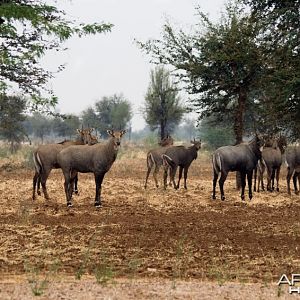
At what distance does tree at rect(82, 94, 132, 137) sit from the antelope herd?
55.2m

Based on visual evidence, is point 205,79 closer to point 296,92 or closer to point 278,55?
point 278,55

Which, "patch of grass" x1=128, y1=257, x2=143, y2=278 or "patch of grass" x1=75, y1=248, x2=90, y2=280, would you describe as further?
"patch of grass" x1=128, y1=257, x2=143, y2=278

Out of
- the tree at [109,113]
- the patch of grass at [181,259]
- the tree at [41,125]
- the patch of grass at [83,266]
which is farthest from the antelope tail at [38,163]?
the tree at [41,125]

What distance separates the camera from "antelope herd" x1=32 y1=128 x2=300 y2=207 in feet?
49.0

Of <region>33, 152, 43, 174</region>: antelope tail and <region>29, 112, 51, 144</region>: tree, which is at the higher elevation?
<region>29, 112, 51, 144</region>: tree

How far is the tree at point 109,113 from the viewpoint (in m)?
78.7

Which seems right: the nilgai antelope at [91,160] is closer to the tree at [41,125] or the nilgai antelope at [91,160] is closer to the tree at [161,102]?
Result: the tree at [161,102]

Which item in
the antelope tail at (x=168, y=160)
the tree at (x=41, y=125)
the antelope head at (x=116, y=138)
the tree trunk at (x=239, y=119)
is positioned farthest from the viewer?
the tree at (x=41, y=125)

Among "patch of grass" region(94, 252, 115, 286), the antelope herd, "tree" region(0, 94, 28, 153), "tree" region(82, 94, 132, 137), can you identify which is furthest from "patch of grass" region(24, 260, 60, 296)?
"tree" region(82, 94, 132, 137)

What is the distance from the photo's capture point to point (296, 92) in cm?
1608

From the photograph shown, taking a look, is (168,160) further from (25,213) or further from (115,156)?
(25,213)

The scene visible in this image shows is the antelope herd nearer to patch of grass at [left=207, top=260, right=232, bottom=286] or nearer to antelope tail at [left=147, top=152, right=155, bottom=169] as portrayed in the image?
antelope tail at [left=147, top=152, right=155, bottom=169]

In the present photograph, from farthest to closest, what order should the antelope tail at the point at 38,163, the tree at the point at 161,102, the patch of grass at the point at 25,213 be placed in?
the tree at the point at 161,102 → the antelope tail at the point at 38,163 → the patch of grass at the point at 25,213

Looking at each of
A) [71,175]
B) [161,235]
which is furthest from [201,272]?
[71,175]
